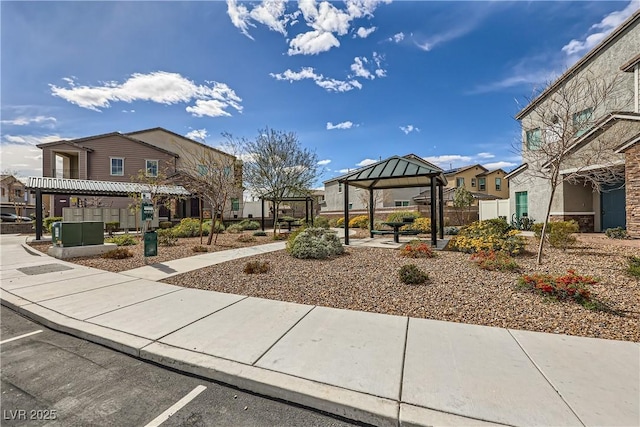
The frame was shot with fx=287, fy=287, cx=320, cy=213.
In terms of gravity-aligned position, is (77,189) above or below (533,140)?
below

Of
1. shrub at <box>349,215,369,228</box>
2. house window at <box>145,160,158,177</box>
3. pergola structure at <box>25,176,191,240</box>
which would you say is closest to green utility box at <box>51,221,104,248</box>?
pergola structure at <box>25,176,191,240</box>

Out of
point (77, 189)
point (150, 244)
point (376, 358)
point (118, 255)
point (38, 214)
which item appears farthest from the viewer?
point (77, 189)

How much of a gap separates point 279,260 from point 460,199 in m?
18.0

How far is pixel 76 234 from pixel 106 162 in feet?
62.6

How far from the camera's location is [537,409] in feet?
7.84

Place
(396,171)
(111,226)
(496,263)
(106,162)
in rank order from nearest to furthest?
(496,263), (396,171), (111,226), (106,162)

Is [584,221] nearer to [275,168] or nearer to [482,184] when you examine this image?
[275,168]

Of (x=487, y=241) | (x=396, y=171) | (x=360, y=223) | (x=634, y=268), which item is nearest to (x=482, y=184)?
(x=360, y=223)

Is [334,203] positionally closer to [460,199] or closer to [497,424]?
[460,199]

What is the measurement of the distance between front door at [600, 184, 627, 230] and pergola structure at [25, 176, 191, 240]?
22700 mm

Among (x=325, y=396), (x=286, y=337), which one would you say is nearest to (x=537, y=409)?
(x=325, y=396)

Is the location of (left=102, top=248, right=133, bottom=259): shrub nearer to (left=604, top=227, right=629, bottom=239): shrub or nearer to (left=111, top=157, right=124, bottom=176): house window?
(left=604, top=227, right=629, bottom=239): shrub

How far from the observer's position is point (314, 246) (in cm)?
927

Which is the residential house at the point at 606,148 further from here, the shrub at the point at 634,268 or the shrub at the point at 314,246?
the shrub at the point at 314,246
